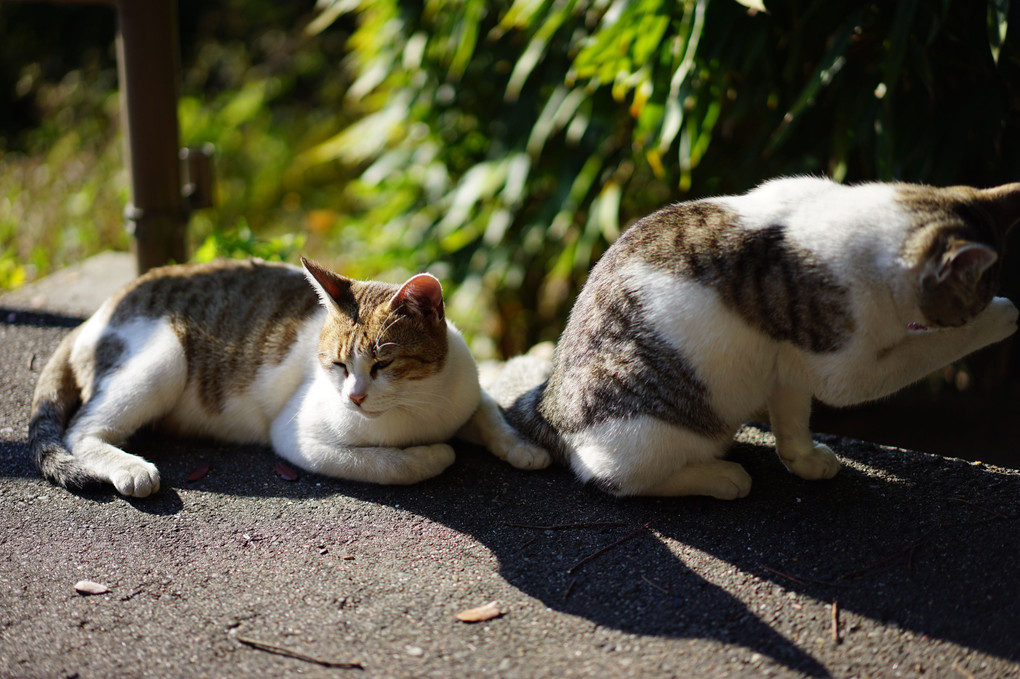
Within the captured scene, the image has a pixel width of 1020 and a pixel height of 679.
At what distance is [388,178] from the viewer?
5.37 meters

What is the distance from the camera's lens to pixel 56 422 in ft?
9.41

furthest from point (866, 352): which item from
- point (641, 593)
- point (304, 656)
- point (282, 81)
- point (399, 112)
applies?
point (282, 81)

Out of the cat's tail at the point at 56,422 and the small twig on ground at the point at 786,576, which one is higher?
the cat's tail at the point at 56,422

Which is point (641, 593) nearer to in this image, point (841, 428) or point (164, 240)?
point (841, 428)

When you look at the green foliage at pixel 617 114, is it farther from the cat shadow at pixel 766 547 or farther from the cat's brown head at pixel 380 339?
the cat's brown head at pixel 380 339

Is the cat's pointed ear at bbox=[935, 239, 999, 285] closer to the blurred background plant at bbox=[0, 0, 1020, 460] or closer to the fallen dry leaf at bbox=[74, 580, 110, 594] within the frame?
the blurred background plant at bbox=[0, 0, 1020, 460]

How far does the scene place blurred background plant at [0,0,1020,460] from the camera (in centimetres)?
328

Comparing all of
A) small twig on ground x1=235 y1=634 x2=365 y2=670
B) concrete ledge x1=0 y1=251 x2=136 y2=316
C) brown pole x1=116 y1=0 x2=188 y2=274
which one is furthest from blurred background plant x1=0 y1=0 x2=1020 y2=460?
small twig on ground x1=235 y1=634 x2=365 y2=670

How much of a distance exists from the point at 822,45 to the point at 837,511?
211 cm

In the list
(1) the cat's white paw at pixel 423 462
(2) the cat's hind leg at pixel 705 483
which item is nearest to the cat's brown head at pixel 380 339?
(1) the cat's white paw at pixel 423 462

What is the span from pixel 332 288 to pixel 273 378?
1.68 feet

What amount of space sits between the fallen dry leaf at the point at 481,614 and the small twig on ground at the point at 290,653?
0.30m

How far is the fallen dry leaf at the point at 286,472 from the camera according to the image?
2.86m

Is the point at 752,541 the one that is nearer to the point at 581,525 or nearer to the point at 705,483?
the point at 705,483
